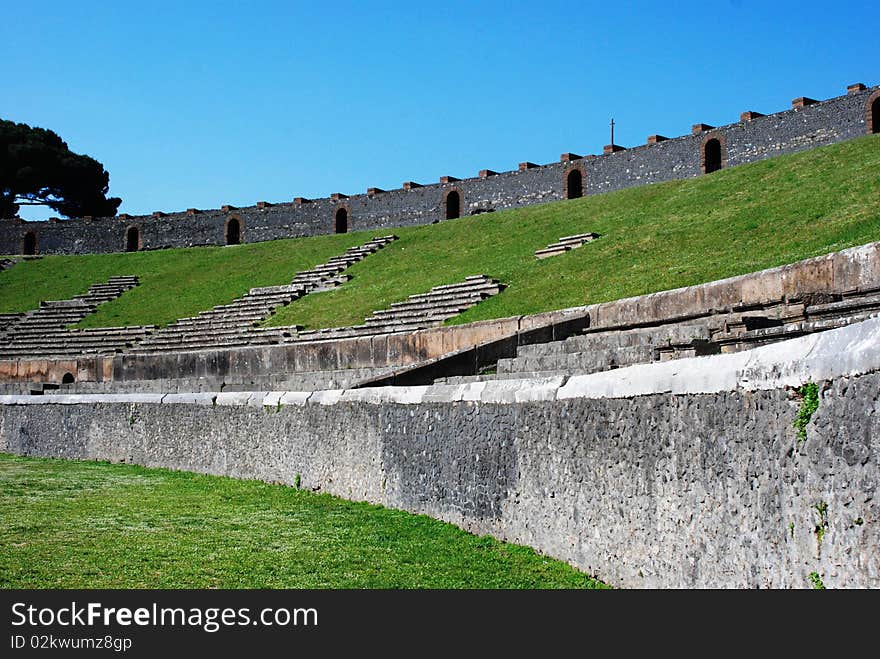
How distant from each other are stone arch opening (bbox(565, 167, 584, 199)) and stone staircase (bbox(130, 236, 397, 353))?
7.05 m

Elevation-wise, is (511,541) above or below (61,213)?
below

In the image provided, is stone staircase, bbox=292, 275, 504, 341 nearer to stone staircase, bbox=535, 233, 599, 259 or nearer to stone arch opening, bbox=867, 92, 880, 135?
stone staircase, bbox=535, 233, 599, 259

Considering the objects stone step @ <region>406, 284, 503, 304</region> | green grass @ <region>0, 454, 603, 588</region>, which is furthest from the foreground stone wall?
stone step @ <region>406, 284, 503, 304</region>

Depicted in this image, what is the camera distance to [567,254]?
74.0 ft

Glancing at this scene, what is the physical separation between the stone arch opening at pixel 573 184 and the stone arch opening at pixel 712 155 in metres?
5.13

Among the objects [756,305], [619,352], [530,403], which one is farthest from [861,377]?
[756,305]

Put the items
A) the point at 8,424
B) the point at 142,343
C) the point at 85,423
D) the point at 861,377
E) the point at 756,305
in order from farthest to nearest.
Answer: the point at 142,343 → the point at 8,424 → the point at 85,423 → the point at 756,305 → the point at 861,377

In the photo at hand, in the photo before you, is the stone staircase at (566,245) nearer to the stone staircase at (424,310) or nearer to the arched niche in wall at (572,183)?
the stone staircase at (424,310)

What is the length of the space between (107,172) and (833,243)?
62.2 meters

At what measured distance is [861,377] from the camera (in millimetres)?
3354

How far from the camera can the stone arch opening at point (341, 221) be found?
41.8 m

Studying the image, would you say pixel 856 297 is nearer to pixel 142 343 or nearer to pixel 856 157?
pixel 856 157

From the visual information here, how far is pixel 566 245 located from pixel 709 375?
20.5 meters

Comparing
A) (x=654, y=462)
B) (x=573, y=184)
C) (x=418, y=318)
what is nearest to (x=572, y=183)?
(x=573, y=184)
